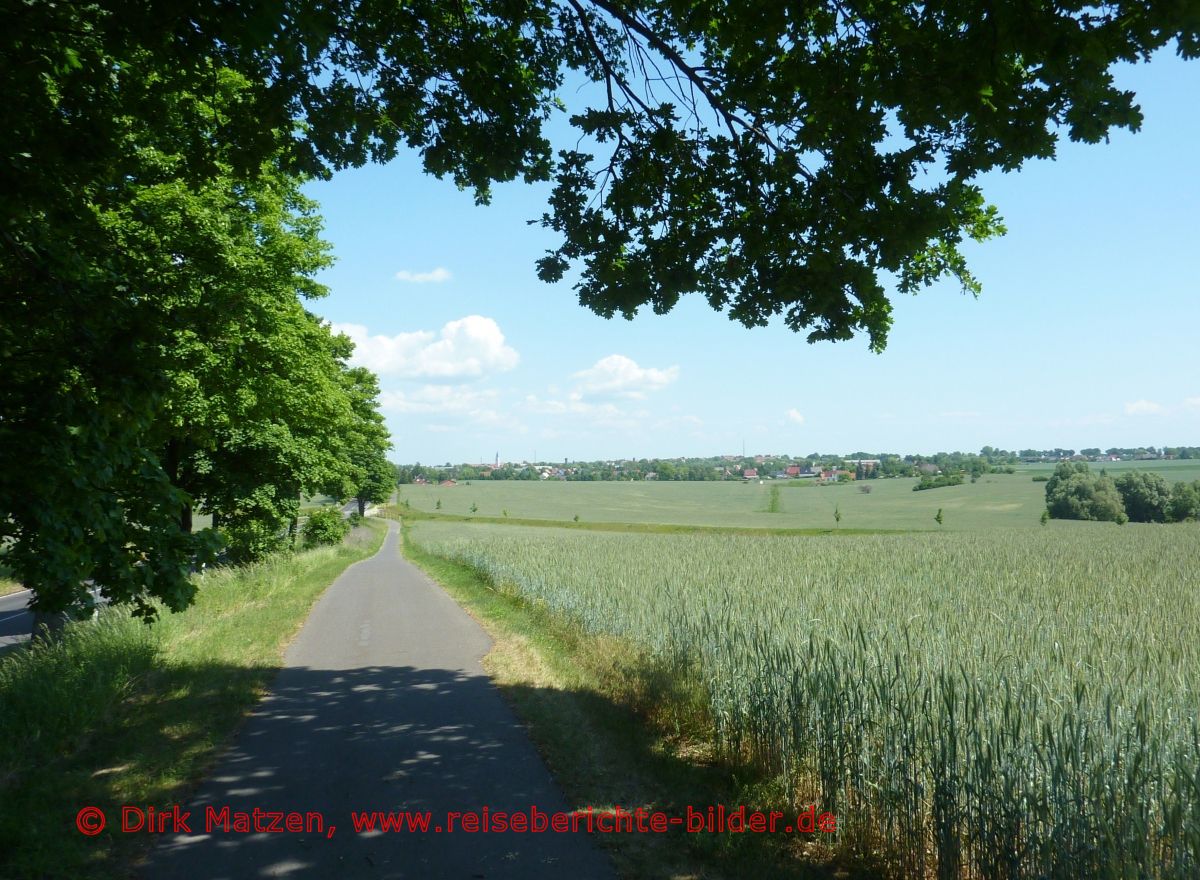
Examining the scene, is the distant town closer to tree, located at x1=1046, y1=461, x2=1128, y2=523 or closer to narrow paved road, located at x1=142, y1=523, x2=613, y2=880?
tree, located at x1=1046, y1=461, x2=1128, y2=523

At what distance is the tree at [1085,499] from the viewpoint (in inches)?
2667

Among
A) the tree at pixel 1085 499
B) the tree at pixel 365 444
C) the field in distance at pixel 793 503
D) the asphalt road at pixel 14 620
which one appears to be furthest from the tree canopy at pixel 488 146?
the tree at pixel 1085 499

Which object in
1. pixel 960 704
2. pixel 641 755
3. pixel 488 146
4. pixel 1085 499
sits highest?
pixel 488 146

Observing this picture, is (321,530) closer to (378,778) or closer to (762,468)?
(378,778)

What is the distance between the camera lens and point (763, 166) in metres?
6.51

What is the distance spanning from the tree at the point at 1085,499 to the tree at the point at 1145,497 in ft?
5.05

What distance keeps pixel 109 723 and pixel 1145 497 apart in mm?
83741

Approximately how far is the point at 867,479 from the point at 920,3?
376ft

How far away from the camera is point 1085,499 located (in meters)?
68.6

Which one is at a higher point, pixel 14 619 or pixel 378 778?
pixel 378 778

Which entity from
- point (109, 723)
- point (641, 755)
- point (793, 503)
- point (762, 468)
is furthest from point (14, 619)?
point (762, 468)

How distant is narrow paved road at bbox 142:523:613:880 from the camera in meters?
4.32

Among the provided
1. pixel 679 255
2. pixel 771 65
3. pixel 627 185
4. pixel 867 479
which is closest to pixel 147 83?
pixel 627 185

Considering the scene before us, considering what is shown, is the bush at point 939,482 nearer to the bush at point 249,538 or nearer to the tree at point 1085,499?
the tree at point 1085,499
